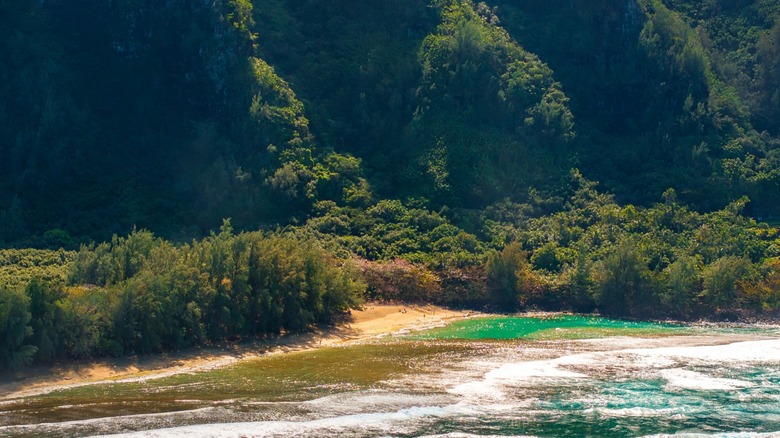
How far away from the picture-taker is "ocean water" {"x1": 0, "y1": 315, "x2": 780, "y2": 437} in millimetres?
40469

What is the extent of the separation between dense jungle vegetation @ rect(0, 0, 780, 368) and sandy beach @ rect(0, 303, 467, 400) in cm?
187

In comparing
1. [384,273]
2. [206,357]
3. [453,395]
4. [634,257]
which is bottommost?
[453,395]

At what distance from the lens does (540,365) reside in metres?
53.5

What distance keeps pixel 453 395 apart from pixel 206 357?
15848 mm

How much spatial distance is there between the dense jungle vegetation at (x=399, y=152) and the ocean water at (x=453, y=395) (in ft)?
35.6

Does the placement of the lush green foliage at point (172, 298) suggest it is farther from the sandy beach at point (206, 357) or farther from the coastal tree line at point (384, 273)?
the sandy beach at point (206, 357)

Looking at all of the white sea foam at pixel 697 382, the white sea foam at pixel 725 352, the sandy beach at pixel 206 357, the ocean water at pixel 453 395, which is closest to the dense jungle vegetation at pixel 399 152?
the sandy beach at pixel 206 357

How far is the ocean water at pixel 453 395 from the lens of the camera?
40469mm

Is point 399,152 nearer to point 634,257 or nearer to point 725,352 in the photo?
point 634,257

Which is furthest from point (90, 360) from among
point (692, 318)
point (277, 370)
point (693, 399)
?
point (692, 318)

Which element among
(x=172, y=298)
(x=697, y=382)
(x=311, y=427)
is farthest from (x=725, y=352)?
(x=172, y=298)

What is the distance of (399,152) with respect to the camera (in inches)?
3839

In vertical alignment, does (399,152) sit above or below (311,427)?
above

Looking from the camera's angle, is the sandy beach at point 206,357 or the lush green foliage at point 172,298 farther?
the lush green foliage at point 172,298
